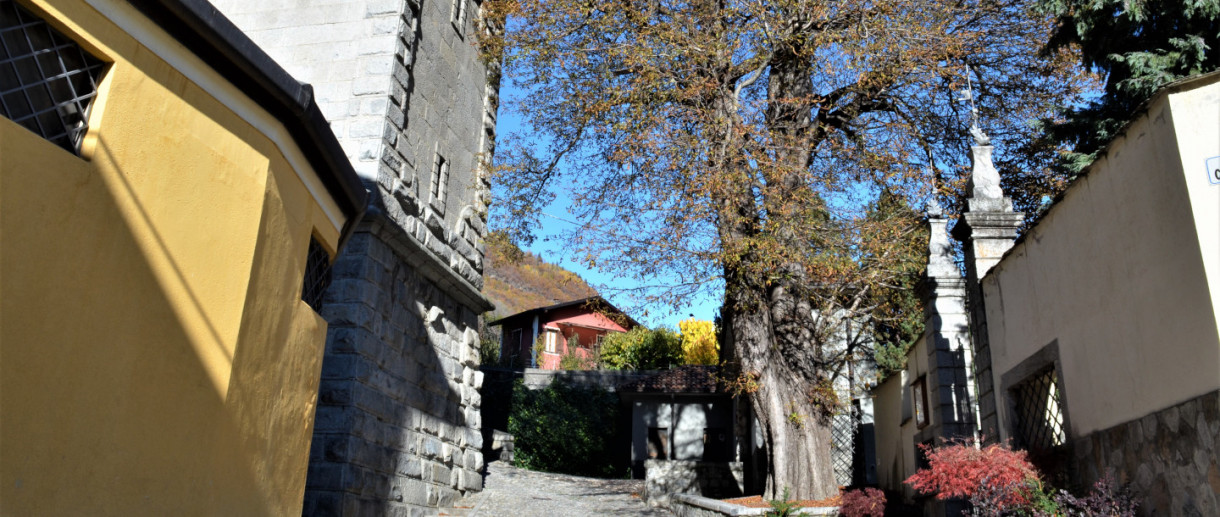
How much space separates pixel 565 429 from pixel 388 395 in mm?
14049

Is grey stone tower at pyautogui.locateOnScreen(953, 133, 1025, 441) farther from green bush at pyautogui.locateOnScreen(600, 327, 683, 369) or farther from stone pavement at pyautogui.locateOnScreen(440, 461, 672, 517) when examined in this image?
green bush at pyautogui.locateOnScreen(600, 327, 683, 369)

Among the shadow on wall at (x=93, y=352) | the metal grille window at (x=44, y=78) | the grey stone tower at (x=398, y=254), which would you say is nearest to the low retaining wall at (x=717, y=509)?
the grey stone tower at (x=398, y=254)

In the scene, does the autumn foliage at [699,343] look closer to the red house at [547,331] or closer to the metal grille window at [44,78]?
the red house at [547,331]

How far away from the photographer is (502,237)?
49.1ft

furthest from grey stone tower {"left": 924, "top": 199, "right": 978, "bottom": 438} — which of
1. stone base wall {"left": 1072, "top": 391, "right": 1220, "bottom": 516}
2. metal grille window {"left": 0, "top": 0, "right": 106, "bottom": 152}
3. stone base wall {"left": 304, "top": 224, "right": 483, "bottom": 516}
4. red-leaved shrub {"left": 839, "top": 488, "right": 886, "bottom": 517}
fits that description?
metal grille window {"left": 0, "top": 0, "right": 106, "bottom": 152}

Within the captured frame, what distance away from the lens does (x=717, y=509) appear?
37.9 ft

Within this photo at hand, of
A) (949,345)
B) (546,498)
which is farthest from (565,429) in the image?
(949,345)

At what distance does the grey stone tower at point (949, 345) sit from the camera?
10.4 metres

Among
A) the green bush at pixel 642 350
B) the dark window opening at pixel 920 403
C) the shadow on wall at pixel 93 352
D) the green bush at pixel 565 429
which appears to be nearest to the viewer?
the shadow on wall at pixel 93 352

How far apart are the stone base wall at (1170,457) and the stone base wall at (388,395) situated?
22.4ft

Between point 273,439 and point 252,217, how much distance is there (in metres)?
1.56

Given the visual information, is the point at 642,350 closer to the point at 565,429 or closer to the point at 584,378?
the point at 584,378

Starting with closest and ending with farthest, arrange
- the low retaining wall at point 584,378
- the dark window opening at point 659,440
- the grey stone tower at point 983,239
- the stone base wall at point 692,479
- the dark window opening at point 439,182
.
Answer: the grey stone tower at point 983,239 → the dark window opening at point 439,182 → the stone base wall at point 692,479 → the dark window opening at point 659,440 → the low retaining wall at point 584,378

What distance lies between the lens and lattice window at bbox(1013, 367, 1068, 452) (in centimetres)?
746
